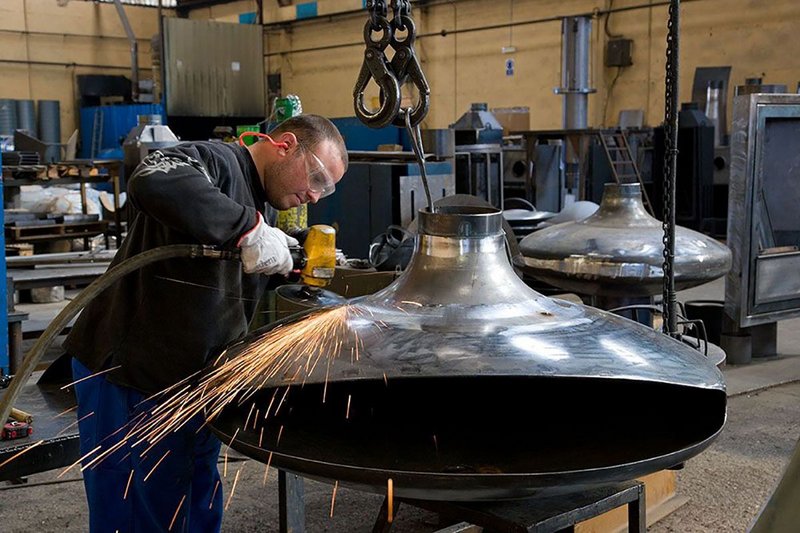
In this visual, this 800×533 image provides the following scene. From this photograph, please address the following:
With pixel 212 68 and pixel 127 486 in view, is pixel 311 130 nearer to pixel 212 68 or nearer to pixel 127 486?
pixel 127 486

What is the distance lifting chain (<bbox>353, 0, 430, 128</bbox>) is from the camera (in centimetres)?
165

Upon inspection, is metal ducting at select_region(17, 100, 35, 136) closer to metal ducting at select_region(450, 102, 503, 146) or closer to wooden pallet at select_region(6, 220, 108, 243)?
wooden pallet at select_region(6, 220, 108, 243)

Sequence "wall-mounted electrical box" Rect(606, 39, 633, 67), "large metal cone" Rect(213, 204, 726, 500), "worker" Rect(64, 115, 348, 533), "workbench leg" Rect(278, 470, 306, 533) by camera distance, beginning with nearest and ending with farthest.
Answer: "large metal cone" Rect(213, 204, 726, 500)
"worker" Rect(64, 115, 348, 533)
"workbench leg" Rect(278, 470, 306, 533)
"wall-mounted electrical box" Rect(606, 39, 633, 67)

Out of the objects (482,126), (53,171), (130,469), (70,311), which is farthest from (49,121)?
(70,311)

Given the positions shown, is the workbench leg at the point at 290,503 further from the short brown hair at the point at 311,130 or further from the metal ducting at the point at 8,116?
the metal ducting at the point at 8,116

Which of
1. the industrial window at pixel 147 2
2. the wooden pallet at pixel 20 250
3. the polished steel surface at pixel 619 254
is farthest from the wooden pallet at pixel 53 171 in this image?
the industrial window at pixel 147 2

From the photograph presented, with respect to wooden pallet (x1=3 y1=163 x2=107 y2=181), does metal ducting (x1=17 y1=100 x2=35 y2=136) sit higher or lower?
Result: higher

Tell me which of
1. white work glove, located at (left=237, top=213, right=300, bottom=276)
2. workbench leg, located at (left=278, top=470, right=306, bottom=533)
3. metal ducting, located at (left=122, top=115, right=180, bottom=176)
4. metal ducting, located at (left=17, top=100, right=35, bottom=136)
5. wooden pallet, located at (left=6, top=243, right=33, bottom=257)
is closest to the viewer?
white work glove, located at (left=237, top=213, right=300, bottom=276)

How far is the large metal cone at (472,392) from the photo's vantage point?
1.37 meters

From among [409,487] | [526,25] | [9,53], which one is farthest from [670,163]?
[9,53]

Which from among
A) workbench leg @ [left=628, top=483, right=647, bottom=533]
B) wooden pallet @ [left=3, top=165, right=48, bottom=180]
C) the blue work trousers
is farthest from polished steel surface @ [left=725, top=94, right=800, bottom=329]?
wooden pallet @ [left=3, top=165, right=48, bottom=180]

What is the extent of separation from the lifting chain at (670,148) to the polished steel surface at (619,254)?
111 centimetres

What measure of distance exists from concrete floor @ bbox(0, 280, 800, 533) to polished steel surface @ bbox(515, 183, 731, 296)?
754 mm

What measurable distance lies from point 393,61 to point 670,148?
38.8 inches
